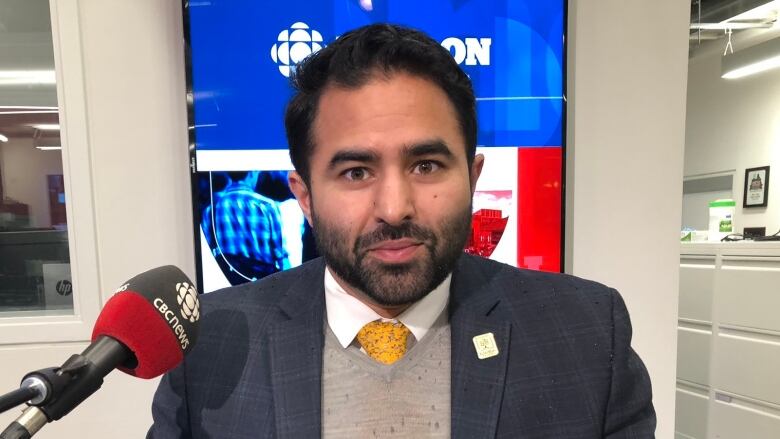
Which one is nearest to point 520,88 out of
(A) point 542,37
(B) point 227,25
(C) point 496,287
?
(A) point 542,37

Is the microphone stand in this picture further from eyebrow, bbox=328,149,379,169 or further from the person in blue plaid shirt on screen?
the person in blue plaid shirt on screen

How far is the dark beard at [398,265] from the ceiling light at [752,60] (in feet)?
16.8

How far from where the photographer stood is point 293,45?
157cm

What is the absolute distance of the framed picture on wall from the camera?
4.69 m

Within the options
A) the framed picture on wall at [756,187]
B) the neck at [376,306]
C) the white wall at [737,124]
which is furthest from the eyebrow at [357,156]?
the framed picture on wall at [756,187]

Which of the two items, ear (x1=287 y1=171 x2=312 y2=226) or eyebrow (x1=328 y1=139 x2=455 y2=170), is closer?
eyebrow (x1=328 y1=139 x2=455 y2=170)

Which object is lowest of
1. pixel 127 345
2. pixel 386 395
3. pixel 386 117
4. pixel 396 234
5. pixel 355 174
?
pixel 386 395

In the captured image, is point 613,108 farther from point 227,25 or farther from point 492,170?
point 227,25

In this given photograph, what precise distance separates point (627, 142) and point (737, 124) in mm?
4396

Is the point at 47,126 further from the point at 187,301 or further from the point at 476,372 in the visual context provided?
the point at 476,372

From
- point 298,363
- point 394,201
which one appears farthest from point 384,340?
point 394,201

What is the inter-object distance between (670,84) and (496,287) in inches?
52.8

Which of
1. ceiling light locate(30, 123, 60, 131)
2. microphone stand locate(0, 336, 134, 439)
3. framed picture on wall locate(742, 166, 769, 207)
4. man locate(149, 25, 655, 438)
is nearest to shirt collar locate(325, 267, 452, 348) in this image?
man locate(149, 25, 655, 438)

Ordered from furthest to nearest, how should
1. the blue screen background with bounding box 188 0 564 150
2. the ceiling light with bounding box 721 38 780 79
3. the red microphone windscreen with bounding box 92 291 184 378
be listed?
1. the ceiling light with bounding box 721 38 780 79
2. the blue screen background with bounding box 188 0 564 150
3. the red microphone windscreen with bounding box 92 291 184 378
